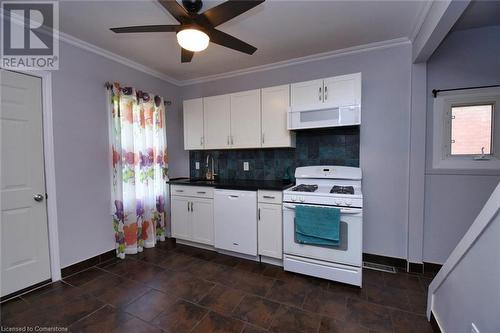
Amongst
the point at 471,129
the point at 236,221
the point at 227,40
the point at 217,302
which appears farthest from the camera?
the point at 236,221

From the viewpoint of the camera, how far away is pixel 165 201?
346cm

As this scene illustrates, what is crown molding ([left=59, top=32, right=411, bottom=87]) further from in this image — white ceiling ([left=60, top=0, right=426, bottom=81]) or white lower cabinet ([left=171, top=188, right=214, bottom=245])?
white lower cabinet ([left=171, top=188, right=214, bottom=245])

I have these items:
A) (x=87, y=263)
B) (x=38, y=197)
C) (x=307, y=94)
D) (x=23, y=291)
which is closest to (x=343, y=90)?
(x=307, y=94)

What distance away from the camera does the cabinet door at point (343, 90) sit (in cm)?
240

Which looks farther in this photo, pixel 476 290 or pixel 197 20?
pixel 197 20

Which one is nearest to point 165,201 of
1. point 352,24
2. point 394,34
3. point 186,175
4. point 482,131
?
point 186,175

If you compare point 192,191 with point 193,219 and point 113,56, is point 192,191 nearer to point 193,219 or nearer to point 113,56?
point 193,219

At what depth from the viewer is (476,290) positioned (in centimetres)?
117

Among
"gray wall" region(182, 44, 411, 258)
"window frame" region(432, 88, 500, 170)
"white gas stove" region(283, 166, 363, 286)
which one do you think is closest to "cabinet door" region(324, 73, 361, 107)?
"gray wall" region(182, 44, 411, 258)

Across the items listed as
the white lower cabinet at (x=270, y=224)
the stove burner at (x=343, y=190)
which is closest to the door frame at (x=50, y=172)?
the white lower cabinet at (x=270, y=224)

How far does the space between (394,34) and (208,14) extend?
2054mm

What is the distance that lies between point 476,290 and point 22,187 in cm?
351

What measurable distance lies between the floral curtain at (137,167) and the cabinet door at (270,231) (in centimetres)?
163

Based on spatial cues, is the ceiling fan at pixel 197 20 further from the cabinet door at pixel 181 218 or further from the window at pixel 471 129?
the window at pixel 471 129
